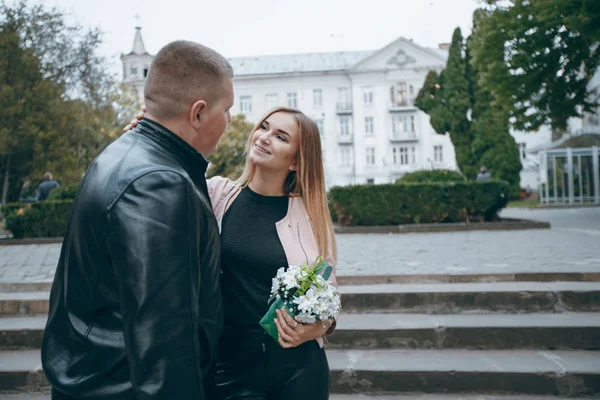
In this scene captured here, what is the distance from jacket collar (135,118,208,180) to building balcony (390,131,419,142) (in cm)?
5130

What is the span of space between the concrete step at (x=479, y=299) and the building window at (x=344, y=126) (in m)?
47.7

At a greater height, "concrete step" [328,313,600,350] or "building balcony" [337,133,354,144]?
"building balcony" [337,133,354,144]

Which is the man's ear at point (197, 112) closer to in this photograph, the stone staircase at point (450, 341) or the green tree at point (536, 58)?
the stone staircase at point (450, 341)

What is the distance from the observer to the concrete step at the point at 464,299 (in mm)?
5223

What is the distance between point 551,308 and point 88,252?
198 inches

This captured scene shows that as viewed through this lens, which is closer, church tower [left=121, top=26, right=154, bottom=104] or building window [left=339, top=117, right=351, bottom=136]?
building window [left=339, top=117, right=351, bottom=136]

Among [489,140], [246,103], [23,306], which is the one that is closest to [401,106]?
[246,103]

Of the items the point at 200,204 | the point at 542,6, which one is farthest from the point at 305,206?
the point at 542,6

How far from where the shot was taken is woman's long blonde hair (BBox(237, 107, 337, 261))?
250 cm

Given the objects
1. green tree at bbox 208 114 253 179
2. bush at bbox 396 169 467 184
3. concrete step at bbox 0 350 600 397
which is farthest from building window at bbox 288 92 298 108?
concrete step at bbox 0 350 600 397

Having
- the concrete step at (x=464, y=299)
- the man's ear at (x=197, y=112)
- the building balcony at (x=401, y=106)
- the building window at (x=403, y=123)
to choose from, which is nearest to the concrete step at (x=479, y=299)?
the concrete step at (x=464, y=299)

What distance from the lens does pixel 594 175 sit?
2547 cm

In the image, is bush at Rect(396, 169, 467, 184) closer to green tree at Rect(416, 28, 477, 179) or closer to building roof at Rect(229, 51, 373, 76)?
green tree at Rect(416, 28, 477, 179)

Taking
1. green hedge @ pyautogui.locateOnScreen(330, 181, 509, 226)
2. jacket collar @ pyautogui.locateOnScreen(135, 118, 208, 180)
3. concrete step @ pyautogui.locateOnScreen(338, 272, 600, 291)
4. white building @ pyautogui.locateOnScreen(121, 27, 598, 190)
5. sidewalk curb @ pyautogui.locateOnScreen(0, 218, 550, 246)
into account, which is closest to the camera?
jacket collar @ pyautogui.locateOnScreen(135, 118, 208, 180)
